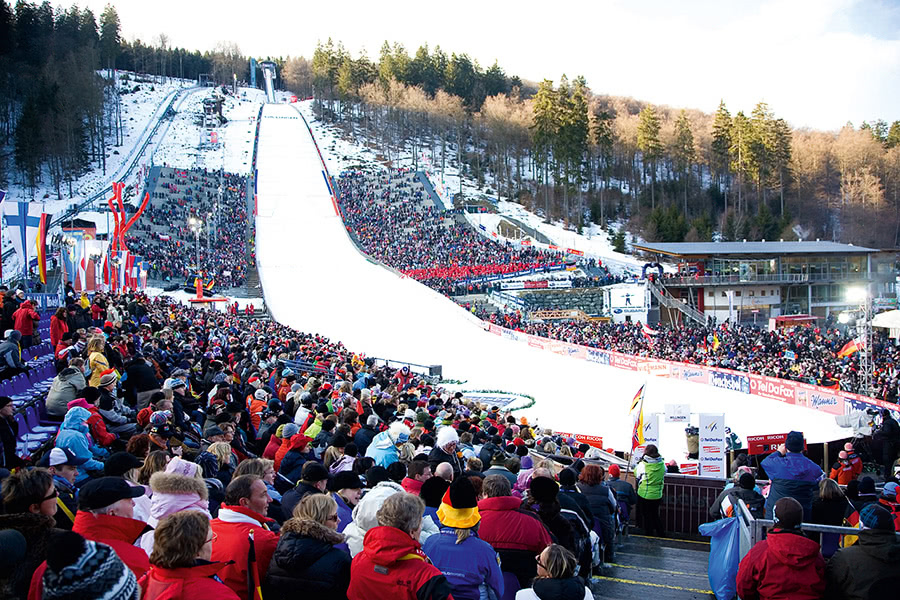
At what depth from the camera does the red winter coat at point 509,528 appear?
4.09 metres

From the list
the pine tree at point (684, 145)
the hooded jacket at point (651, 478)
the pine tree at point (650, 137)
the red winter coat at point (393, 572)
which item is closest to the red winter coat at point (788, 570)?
the red winter coat at point (393, 572)

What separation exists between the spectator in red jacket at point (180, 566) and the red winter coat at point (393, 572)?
Answer: 2.14 ft

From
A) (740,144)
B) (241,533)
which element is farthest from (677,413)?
(740,144)

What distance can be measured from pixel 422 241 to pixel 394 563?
4683cm

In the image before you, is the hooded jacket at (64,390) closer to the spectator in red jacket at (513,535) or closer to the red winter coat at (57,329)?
the red winter coat at (57,329)

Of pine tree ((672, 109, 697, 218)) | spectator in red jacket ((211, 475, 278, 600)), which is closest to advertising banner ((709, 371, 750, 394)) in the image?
spectator in red jacket ((211, 475, 278, 600))

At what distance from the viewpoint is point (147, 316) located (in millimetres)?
19312

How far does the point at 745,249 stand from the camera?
45.5m

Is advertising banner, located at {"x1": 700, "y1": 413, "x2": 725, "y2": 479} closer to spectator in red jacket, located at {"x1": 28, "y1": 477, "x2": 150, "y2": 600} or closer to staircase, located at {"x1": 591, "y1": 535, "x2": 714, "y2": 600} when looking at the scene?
staircase, located at {"x1": 591, "y1": 535, "x2": 714, "y2": 600}

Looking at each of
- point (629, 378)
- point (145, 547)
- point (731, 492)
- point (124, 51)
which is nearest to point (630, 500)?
point (731, 492)

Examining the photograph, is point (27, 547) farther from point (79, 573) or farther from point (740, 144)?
point (740, 144)

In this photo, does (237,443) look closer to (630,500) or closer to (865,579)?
(630,500)

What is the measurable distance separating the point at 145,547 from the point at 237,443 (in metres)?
3.66

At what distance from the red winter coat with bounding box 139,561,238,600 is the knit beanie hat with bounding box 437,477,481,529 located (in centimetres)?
121
